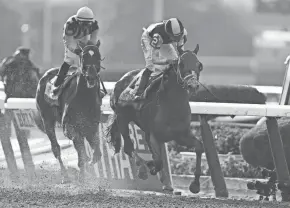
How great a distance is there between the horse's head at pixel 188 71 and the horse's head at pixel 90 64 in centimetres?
102

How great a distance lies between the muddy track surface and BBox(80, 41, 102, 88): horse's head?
3.11ft

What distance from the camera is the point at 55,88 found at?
883 cm

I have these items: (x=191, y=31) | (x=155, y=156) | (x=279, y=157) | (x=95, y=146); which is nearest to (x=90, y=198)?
(x=155, y=156)

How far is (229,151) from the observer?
33.4ft

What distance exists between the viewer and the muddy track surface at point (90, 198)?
664cm

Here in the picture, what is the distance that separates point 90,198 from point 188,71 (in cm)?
130

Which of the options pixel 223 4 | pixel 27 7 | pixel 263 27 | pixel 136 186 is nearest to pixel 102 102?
pixel 136 186

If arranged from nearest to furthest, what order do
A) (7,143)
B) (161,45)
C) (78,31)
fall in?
(161,45)
(78,31)
(7,143)

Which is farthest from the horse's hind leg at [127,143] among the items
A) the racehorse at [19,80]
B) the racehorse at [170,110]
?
the racehorse at [19,80]

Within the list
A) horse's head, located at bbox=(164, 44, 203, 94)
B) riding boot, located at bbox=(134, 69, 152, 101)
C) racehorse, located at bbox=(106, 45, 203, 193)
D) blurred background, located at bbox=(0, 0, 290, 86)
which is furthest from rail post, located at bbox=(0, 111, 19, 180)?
blurred background, located at bbox=(0, 0, 290, 86)

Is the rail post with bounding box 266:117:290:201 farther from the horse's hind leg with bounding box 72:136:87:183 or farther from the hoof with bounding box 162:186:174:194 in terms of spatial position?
the horse's hind leg with bounding box 72:136:87:183

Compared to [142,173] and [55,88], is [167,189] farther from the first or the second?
[55,88]

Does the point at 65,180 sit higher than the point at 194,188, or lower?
lower

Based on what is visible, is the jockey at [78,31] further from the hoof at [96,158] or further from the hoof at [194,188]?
the hoof at [194,188]
